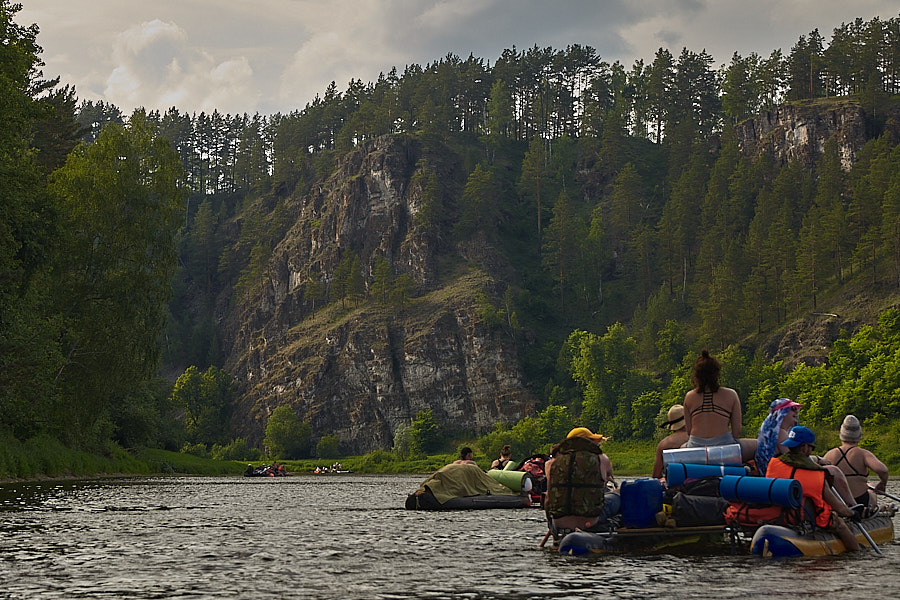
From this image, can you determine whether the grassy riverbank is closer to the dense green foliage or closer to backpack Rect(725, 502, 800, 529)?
the dense green foliage

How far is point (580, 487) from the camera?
16.2m

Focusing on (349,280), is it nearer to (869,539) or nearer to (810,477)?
(869,539)

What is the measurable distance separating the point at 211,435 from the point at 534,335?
60.5 m

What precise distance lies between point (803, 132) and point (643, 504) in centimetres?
16250

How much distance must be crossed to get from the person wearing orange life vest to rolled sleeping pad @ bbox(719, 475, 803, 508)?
39 centimetres

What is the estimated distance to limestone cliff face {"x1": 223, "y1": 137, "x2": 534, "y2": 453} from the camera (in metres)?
158

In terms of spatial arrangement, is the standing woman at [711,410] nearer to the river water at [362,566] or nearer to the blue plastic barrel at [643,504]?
the blue plastic barrel at [643,504]

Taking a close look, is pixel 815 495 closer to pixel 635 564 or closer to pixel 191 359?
pixel 635 564

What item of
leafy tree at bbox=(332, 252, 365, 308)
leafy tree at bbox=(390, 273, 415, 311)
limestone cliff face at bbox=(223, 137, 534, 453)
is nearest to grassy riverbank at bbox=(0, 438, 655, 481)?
limestone cliff face at bbox=(223, 137, 534, 453)

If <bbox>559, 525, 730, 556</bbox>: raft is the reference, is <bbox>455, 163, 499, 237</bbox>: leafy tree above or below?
above

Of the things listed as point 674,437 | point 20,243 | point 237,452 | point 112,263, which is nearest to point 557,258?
point 237,452

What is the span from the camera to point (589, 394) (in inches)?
5531

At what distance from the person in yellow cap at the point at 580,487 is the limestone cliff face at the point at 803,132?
155904 mm

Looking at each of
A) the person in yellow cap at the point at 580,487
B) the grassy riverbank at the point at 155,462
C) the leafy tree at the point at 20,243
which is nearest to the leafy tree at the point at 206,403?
the grassy riverbank at the point at 155,462
